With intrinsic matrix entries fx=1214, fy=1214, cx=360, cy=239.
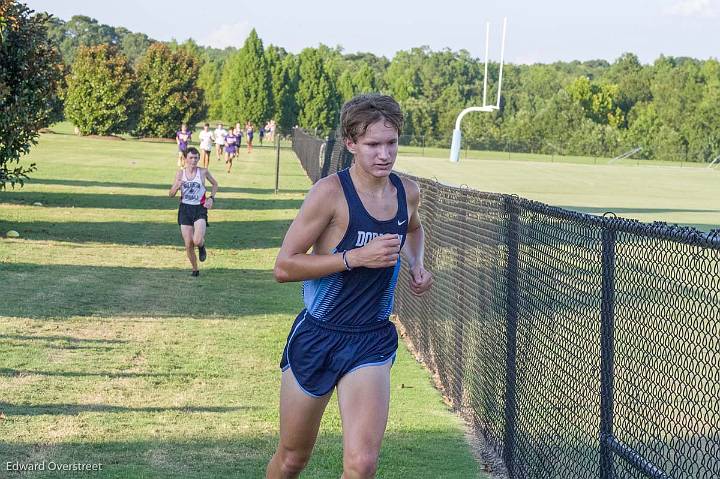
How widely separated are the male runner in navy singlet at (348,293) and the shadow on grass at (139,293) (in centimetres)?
736

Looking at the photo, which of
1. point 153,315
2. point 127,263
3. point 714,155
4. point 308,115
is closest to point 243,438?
point 153,315

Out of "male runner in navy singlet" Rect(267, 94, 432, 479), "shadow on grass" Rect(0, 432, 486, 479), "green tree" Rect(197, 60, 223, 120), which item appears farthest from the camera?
"green tree" Rect(197, 60, 223, 120)

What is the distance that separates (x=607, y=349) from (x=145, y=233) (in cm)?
1740

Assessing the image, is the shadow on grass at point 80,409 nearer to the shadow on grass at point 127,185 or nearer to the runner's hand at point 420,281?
the runner's hand at point 420,281

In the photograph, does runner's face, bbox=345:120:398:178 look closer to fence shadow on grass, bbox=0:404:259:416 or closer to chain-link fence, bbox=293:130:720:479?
chain-link fence, bbox=293:130:720:479

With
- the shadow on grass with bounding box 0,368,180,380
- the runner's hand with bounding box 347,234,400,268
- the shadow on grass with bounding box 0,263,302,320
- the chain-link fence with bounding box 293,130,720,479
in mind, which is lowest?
the shadow on grass with bounding box 0,263,302,320

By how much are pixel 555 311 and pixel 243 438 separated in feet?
8.12

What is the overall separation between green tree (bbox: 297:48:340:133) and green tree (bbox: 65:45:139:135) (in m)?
39.5

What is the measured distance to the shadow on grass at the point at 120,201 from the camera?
27562mm

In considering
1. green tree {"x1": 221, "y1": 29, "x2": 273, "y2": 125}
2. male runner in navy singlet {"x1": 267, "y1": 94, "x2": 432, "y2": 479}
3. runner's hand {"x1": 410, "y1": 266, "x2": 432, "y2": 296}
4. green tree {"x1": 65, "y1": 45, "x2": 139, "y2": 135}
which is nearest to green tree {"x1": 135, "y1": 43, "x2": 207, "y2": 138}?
green tree {"x1": 65, "y1": 45, "x2": 139, "y2": 135}

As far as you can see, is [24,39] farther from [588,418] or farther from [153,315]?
[588,418]

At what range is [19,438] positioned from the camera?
7383 mm

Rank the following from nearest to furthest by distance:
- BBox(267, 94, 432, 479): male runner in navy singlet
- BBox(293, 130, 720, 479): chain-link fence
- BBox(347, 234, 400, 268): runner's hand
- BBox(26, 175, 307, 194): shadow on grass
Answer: BBox(293, 130, 720, 479): chain-link fence < BBox(347, 234, 400, 268): runner's hand < BBox(267, 94, 432, 479): male runner in navy singlet < BBox(26, 175, 307, 194): shadow on grass

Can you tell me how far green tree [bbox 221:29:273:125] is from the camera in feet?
344
